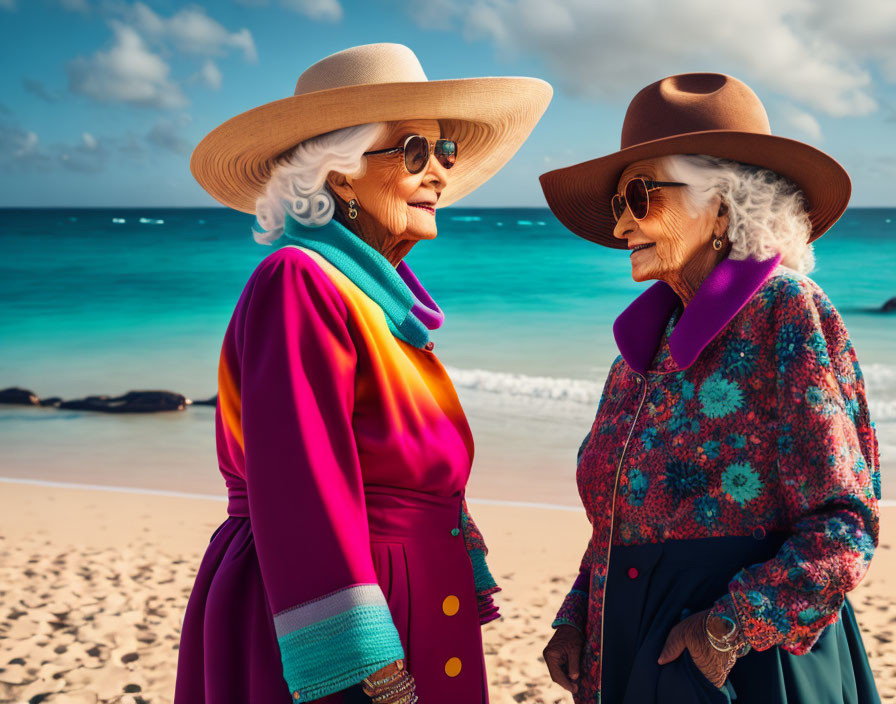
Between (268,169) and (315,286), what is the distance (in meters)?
0.64

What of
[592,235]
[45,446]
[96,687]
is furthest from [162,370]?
[592,235]

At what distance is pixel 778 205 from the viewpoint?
2076 millimetres

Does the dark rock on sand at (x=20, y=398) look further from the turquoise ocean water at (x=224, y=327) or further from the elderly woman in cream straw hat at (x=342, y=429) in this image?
the elderly woman in cream straw hat at (x=342, y=429)

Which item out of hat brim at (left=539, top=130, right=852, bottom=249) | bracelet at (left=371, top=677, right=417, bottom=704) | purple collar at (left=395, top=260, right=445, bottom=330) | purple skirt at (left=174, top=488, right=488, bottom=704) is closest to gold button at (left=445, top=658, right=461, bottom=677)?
purple skirt at (left=174, top=488, right=488, bottom=704)

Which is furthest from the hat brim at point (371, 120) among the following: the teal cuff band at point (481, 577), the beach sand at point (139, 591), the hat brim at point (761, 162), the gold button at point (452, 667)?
the beach sand at point (139, 591)

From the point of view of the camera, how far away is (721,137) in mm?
2000

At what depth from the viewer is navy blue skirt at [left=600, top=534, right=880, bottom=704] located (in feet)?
6.04

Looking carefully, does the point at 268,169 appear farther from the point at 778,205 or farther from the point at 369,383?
the point at 778,205

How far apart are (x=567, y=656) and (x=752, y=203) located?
4.15 ft

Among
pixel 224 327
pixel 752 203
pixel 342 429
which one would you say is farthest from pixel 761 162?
pixel 224 327

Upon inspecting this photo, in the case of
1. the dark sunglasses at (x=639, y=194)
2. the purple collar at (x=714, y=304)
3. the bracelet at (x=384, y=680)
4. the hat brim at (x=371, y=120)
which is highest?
the hat brim at (x=371, y=120)

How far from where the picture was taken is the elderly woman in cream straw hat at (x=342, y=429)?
175 cm

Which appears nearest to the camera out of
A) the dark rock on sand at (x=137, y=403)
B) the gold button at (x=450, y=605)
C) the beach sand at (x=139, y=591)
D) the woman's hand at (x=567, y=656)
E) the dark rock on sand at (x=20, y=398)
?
the gold button at (x=450, y=605)

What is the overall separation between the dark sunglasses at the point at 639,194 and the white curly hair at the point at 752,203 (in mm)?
46
